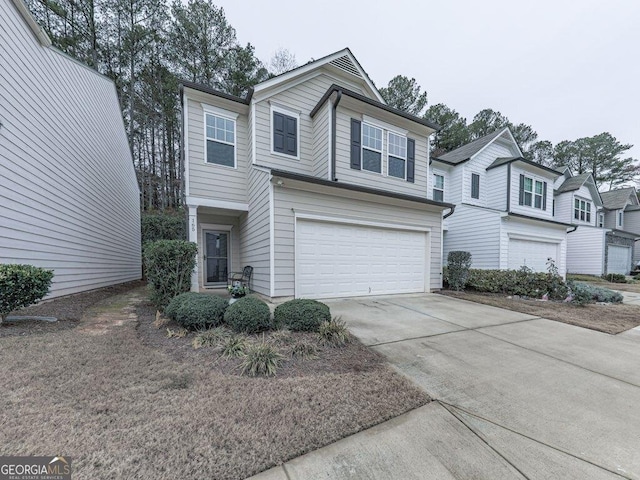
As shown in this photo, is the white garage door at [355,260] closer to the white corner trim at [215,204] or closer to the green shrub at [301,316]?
the green shrub at [301,316]

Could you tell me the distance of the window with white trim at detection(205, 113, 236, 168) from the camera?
25.9ft

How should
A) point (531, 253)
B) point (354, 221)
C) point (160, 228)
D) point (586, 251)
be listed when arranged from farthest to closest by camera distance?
point (586, 251) < point (160, 228) < point (531, 253) < point (354, 221)

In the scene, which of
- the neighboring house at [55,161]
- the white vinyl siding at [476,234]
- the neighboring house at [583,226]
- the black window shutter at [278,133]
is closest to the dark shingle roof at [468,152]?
the white vinyl siding at [476,234]

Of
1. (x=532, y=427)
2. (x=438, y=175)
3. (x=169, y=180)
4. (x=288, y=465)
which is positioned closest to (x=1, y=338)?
(x=288, y=465)

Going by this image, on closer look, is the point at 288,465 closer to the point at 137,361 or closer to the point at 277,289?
the point at 137,361

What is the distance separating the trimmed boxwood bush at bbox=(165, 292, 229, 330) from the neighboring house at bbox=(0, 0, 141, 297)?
3152 millimetres

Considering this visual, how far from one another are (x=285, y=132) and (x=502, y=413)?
26.9 feet

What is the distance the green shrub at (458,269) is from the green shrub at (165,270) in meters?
8.66

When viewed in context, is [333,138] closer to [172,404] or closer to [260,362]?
[260,362]

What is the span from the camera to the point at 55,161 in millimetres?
5812

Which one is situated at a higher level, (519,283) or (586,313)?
(519,283)

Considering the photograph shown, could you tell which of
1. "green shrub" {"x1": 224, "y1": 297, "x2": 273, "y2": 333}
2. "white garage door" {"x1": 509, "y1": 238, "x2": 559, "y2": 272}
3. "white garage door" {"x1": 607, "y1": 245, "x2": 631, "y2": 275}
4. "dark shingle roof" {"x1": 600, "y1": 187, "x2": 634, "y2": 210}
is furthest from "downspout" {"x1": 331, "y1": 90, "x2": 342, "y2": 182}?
"dark shingle roof" {"x1": 600, "y1": 187, "x2": 634, "y2": 210}

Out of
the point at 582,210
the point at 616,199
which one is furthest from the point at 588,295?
the point at 616,199

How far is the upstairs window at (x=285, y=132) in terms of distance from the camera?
8.06 m
